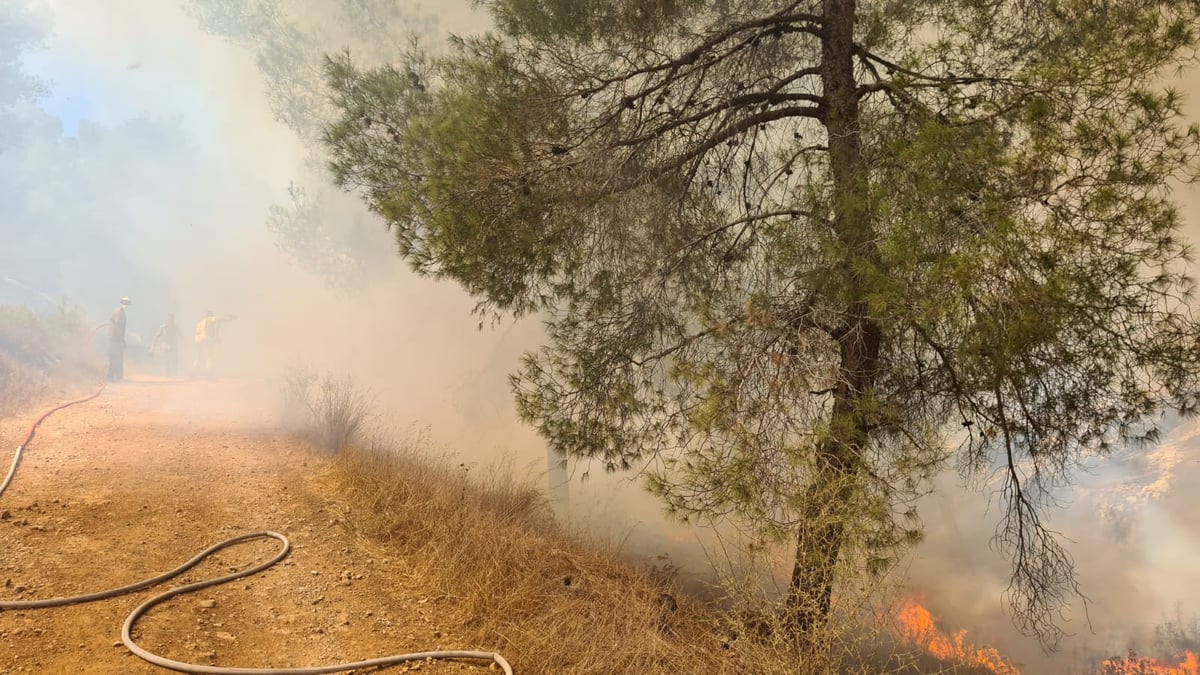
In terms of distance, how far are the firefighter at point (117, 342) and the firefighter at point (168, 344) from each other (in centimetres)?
71

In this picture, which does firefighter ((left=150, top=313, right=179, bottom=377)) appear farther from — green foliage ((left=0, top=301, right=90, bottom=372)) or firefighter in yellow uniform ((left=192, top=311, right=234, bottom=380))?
green foliage ((left=0, top=301, right=90, bottom=372))

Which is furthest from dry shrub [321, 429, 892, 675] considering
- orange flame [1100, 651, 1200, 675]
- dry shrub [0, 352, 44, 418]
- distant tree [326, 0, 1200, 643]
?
dry shrub [0, 352, 44, 418]

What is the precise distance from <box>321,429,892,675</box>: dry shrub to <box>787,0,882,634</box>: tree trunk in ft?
0.87

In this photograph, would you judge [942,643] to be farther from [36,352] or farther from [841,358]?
[36,352]

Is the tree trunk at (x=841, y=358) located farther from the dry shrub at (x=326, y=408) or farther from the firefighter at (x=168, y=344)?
the firefighter at (x=168, y=344)

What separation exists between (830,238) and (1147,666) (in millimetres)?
3120

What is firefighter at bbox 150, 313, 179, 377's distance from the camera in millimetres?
7984

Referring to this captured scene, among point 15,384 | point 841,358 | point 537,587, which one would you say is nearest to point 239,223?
point 15,384

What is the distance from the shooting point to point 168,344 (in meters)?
8.15

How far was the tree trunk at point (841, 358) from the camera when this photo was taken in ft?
7.41

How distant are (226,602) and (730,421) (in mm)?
2238

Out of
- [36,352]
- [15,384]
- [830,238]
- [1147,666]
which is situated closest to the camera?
[830,238]

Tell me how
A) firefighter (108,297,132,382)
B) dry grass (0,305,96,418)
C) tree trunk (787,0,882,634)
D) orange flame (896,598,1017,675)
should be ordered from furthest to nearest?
firefighter (108,297,132,382) < dry grass (0,305,96,418) < orange flame (896,598,1017,675) < tree trunk (787,0,882,634)

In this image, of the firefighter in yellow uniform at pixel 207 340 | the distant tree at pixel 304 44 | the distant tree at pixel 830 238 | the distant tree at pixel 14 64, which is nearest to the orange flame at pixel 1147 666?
the distant tree at pixel 830 238
